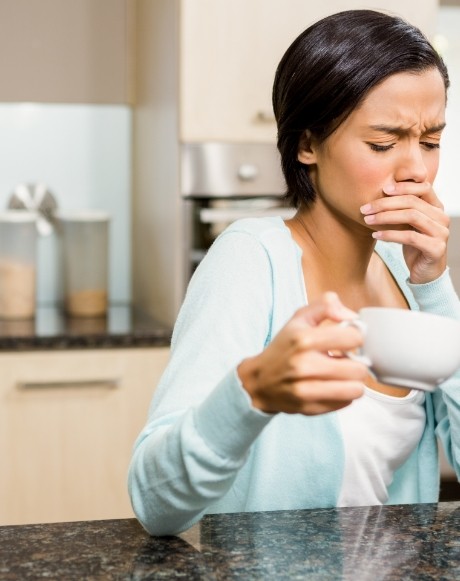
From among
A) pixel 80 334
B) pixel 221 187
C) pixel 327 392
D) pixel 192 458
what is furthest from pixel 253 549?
pixel 221 187

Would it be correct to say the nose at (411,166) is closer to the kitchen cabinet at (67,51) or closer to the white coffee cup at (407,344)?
the white coffee cup at (407,344)

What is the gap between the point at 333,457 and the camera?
48.4 inches

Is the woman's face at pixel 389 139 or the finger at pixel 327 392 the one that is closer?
the finger at pixel 327 392

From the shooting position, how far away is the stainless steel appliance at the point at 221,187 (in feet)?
8.39

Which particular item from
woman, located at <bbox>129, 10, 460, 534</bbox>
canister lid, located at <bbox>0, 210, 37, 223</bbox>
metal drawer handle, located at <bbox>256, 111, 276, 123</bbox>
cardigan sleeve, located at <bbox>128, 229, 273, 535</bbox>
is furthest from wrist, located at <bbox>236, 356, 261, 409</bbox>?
canister lid, located at <bbox>0, 210, 37, 223</bbox>

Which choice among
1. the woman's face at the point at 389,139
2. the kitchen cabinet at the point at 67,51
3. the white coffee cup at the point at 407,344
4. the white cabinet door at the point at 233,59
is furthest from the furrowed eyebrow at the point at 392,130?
the kitchen cabinet at the point at 67,51

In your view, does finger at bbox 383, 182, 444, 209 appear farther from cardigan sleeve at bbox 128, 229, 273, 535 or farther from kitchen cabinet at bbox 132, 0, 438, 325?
kitchen cabinet at bbox 132, 0, 438, 325

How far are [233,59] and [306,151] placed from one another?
1.24 meters

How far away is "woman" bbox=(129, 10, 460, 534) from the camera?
3.57 feet

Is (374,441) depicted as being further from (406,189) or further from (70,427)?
(70,427)

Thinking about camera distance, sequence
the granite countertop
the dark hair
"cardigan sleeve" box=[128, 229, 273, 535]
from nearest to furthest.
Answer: "cardigan sleeve" box=[128, 229, 273, 535] < the dark hair < the granite countertop

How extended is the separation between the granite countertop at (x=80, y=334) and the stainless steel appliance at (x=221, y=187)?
19cm

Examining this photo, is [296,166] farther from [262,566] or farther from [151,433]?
[262,566]

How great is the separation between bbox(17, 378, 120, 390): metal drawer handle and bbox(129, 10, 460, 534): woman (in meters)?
1.17
